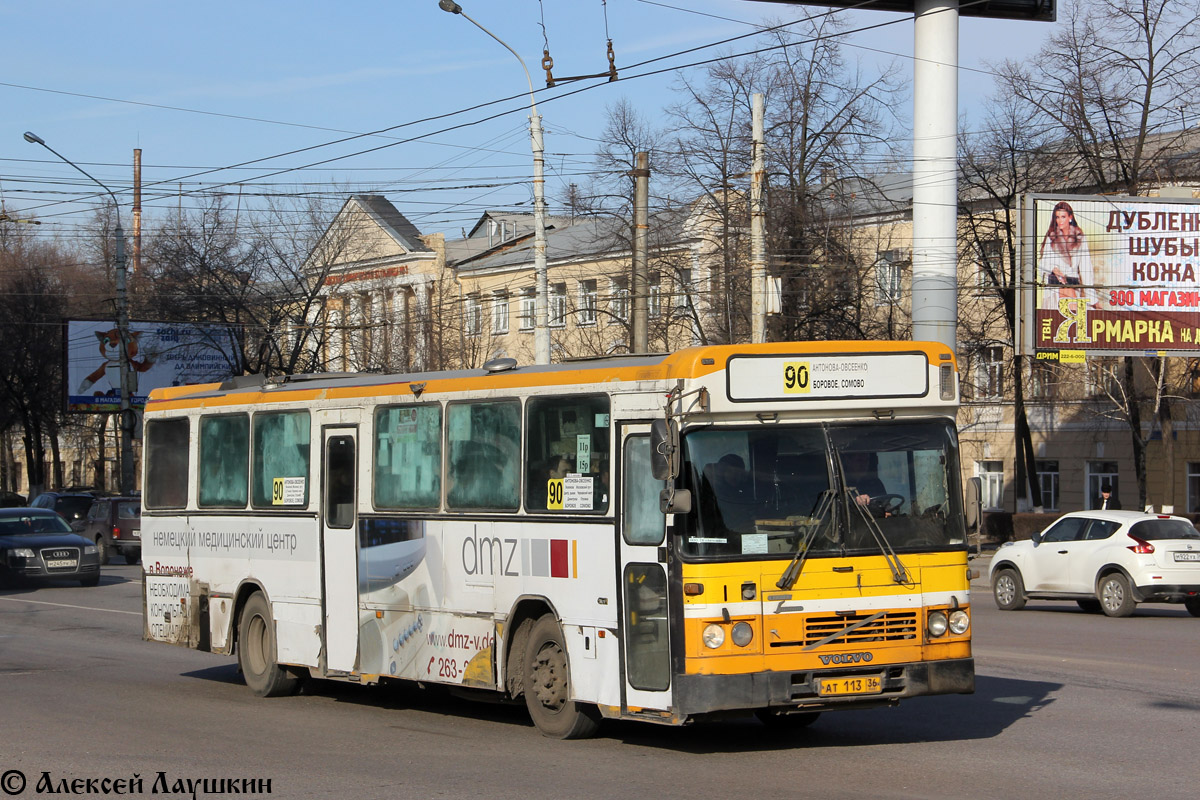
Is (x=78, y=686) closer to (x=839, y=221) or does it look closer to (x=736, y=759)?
(x=736, y=759)

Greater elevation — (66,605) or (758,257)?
(758,257)

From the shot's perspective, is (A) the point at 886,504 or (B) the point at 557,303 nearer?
(A) the point at 886,504

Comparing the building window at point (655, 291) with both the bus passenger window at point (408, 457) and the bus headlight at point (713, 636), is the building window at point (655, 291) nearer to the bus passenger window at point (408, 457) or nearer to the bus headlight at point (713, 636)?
the bus passenger window at point (408, 457)

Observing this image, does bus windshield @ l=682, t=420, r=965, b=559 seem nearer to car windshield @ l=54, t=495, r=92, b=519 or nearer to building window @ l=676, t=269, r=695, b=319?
building window @ l=676, t=269, r=695, b=319

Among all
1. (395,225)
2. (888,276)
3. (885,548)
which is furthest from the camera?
(395,225)

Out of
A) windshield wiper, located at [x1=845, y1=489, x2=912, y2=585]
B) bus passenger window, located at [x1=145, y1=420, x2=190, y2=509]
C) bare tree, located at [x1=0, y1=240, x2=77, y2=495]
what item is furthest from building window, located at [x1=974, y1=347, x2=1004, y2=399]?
bare tree, located at [x1=0, y1=240, x2=77, y2=495]

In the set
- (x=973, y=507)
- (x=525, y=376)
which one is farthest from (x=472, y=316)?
(x=973, y=507)

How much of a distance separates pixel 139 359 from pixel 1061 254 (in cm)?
3281

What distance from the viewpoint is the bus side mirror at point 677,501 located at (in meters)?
8.89

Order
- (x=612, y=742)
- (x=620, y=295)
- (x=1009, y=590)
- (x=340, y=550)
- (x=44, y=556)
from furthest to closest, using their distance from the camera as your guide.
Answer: (x=620, y=295)
(x=44, y=556)
(x=1009, y=590)
(x=340, y=550)
(x=612, y=742)

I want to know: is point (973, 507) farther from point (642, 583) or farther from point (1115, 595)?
point (1115, 595)

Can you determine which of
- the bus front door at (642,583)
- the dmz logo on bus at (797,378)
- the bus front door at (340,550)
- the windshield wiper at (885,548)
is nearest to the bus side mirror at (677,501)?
the bus front door at (642,583)

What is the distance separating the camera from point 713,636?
352 inches

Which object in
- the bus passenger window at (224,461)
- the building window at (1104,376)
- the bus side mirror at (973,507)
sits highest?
the building window at (1104,376)
